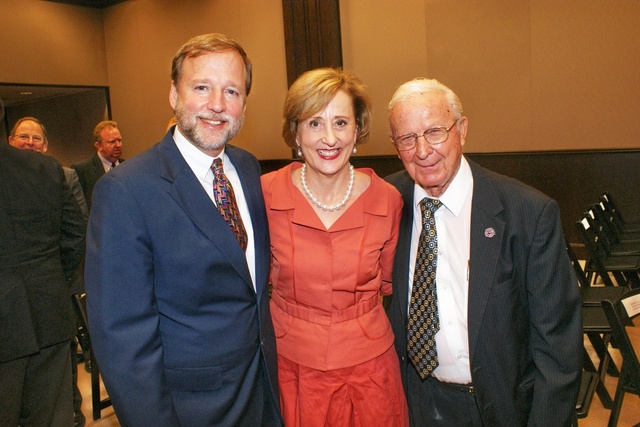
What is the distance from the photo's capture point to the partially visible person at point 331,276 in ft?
6.94

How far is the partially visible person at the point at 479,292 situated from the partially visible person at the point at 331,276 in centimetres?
12

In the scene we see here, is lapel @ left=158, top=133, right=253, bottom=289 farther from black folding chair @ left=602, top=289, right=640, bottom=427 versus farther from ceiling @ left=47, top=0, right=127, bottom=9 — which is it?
ceiling @ left=47, top=0, right=127, bottom=9

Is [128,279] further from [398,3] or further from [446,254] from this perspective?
[398,3]

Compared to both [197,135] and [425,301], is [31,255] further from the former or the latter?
[425,301]

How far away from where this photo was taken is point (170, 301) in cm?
167

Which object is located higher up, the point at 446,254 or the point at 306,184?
the point at 306,184

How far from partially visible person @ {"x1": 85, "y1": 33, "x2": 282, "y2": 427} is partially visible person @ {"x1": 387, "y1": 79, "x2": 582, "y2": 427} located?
1.73 feet

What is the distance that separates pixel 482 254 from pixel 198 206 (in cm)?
87

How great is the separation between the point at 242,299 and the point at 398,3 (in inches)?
297

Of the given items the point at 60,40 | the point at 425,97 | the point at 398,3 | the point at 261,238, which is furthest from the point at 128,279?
the point at 60,40

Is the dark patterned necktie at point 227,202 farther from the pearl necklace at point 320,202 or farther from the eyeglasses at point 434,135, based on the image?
the eyeglasses at point 434,135

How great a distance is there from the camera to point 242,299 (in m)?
1.78

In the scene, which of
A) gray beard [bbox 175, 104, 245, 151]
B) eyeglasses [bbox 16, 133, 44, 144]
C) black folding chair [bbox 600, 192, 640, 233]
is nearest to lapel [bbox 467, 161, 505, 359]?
gray beard [bbox 175, 104, 245, 151]

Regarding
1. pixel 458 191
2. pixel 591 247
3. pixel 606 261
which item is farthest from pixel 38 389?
pixel 606 261
